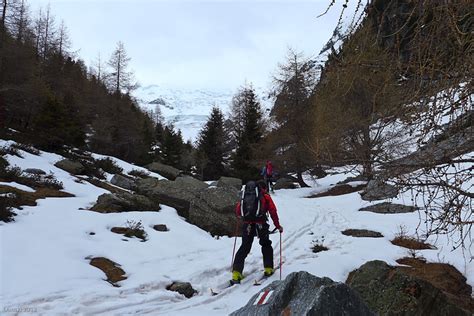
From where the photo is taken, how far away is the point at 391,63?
330cm

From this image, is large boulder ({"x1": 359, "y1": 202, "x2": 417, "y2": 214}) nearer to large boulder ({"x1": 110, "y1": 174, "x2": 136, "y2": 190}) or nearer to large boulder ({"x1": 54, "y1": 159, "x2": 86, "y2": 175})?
large boulder ({"x1": 110, "y1": 174, "x2": 136, "y2": 190})

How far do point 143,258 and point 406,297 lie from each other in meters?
4.96

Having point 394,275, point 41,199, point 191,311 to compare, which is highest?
point 41,199

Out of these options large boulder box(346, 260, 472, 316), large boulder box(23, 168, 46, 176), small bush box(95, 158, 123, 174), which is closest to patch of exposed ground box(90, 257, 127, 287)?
large boulder box(346, 260, 472, 316)

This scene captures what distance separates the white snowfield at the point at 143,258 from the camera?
16.7 feet

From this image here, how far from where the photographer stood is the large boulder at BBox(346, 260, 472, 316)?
14.2ft

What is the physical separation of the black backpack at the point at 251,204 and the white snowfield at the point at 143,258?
1.15m

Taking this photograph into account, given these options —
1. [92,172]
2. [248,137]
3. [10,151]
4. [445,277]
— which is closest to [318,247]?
[445,277]

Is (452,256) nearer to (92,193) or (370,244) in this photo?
(370,244)

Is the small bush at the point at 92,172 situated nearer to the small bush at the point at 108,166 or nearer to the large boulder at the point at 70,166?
the large boulder at the point at 70,166

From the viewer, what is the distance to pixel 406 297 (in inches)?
172

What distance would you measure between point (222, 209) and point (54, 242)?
16.8 feet

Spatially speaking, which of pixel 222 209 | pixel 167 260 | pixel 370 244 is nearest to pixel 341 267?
pixel 370 244

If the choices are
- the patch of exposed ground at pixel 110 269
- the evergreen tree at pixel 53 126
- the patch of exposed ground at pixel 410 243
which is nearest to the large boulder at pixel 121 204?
the patch of exposed ground at pixel 110 269
